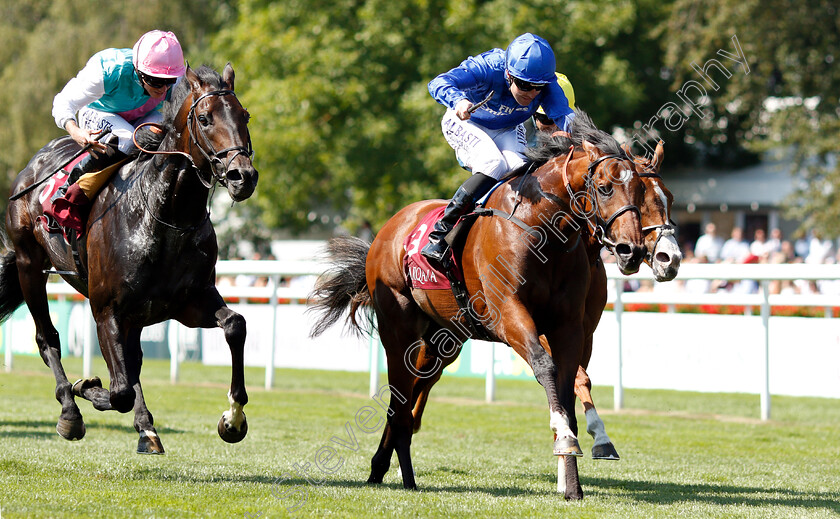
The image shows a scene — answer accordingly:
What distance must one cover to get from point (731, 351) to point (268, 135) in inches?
501

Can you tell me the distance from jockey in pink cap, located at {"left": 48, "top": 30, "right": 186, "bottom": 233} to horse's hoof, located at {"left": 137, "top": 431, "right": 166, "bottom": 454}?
1.21m

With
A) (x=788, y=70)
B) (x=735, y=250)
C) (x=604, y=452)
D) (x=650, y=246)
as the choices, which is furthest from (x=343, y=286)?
(x=788, y=70)

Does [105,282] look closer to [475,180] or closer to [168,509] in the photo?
[168,509]

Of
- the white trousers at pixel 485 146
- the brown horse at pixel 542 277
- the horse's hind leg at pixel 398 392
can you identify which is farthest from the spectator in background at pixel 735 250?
the brown horse at pixel 542 277

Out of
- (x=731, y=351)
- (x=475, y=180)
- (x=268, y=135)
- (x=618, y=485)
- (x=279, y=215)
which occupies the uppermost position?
(x=268, y=135)

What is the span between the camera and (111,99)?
5910 millimetres

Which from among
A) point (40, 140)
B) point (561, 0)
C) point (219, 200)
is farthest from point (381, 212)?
point (40, 140)

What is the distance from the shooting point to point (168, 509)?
4.25 m

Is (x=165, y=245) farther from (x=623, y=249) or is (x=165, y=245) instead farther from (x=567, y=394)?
(x=623, y=249)

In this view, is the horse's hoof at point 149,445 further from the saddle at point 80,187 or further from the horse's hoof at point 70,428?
the saddle at point 80,187

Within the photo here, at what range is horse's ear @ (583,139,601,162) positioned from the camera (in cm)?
488

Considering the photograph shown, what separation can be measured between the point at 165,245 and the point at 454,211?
5.00 feet

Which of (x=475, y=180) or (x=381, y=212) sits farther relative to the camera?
(x=381, y=212)

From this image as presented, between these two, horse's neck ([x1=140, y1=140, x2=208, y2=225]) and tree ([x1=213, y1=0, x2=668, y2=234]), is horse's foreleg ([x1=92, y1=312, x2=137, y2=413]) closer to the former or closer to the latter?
horse's neck ([x1=140, y1=140, x2=208, y2=225])
